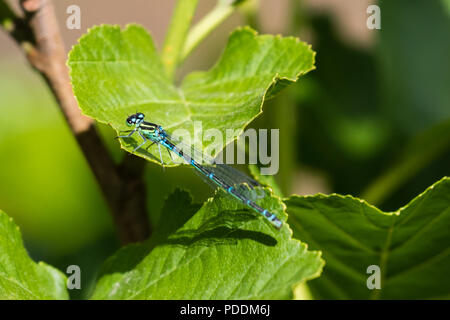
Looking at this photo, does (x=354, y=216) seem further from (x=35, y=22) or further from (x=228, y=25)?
(x=228, y=25)

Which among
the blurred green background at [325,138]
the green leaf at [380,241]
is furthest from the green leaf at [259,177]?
the blurred green background at [325,138]

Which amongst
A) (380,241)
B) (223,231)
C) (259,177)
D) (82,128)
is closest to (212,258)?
(223,231)

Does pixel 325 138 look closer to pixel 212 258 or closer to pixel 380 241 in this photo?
pixel 380 241

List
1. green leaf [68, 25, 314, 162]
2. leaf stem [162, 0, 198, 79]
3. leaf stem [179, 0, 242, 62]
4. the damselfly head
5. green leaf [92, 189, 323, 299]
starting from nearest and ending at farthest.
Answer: green leaf [92, 189, 323, 299] → green leaf [68, 25, 314, 162] → the damselfly head → leaf stem [162, 0, 198, 79] → leaf stem [179, 0, 242, 62]
